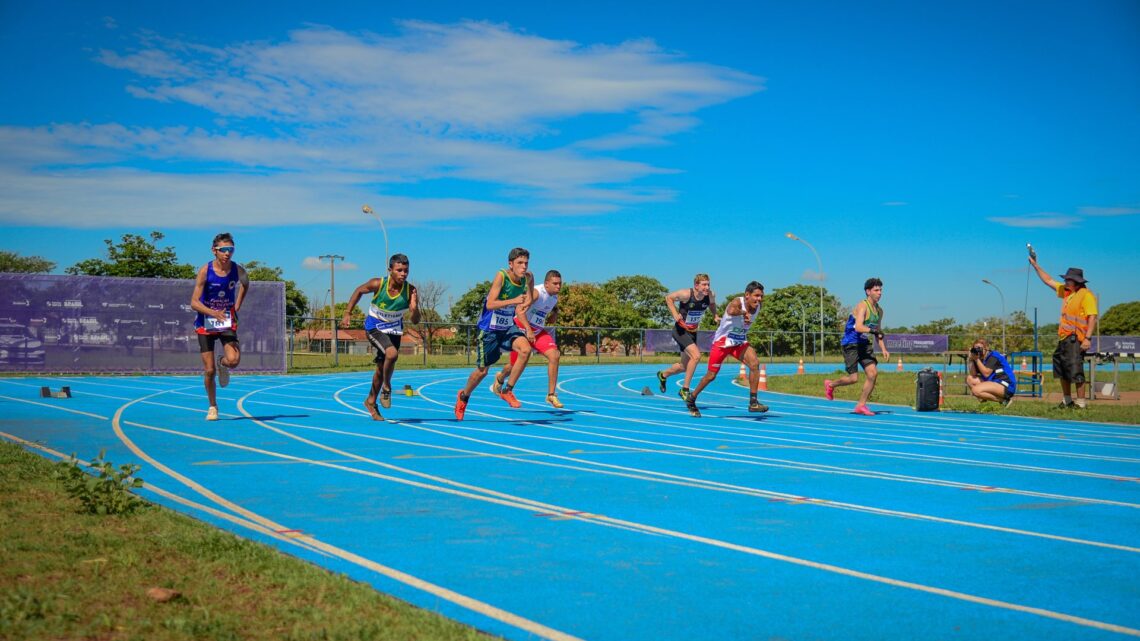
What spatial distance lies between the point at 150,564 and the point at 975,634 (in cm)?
348

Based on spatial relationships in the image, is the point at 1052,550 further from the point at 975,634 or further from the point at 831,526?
the point at 975,634

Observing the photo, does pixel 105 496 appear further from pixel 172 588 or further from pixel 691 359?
pixel 691 359

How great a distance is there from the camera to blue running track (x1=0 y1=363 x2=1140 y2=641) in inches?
169

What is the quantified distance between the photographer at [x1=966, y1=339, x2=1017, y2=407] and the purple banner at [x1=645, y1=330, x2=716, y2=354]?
33154 millimetres

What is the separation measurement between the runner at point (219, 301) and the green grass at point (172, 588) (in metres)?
7.43

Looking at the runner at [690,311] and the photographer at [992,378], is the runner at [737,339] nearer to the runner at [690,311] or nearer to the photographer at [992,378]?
the runner at [690,311]

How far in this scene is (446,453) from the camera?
9.80 metres

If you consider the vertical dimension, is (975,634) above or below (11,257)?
below

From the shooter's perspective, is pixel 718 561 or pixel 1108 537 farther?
pixel 1108 537

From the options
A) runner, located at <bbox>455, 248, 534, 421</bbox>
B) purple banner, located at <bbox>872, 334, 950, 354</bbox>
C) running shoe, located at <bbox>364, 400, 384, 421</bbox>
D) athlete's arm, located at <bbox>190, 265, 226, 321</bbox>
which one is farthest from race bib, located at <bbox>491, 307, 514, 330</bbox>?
purple banner, located at <bbox>872, 334, 950, 354</bbox>

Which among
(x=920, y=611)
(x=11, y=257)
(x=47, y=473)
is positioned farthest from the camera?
(x=11, y=257)

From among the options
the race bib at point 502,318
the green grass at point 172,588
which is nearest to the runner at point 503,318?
the race bib at point 502,318

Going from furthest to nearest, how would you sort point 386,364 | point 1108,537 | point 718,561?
point 386,364
point 1108,537
point 718,561

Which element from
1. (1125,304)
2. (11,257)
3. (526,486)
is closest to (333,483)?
(526,486)
